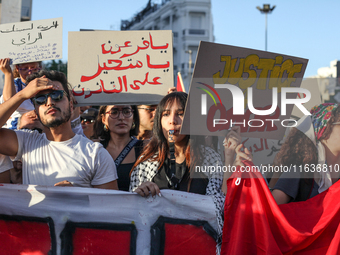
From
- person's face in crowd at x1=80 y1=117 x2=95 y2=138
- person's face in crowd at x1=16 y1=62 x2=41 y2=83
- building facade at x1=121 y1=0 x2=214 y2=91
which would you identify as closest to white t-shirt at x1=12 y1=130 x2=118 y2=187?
person's face in crowd at x1=16 y1=62 x2=41 y2=83

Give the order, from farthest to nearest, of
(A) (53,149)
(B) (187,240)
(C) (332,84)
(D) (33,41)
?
(C) (332,84), (D) (33,41), (A) (53,149), (B) (187,240)

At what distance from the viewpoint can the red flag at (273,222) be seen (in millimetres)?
2473

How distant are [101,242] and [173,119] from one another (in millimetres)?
1021

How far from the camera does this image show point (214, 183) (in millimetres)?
2680

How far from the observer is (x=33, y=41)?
347 centimetres

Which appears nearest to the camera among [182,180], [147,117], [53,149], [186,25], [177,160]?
[53,149]

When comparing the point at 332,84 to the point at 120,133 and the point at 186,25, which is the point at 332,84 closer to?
the point at 120,133

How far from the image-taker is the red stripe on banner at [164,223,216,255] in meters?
2.48

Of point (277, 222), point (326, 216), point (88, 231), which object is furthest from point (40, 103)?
point (326, 216)

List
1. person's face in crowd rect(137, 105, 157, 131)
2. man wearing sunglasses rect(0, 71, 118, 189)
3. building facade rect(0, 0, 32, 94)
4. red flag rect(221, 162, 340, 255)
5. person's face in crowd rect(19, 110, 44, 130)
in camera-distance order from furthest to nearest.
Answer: building facade rect(0, 0, 32, 94) < person's face in crowd rect(137, 105, 157, 131) < person's face in crowd rect(19, 110, 44, 130) < man wearing sunglasses rect(0, 71, 118, 189) < red flag rect(221, 162, 340, 255)

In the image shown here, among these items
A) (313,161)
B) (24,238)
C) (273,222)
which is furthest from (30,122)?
(313,161)

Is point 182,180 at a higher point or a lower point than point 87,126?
lower

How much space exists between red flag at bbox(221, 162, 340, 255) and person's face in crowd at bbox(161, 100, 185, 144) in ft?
1.73

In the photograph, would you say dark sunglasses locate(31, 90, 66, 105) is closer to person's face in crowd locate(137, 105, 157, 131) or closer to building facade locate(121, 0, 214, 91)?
person's face in crowd locate(137, 105, 157, 131)
